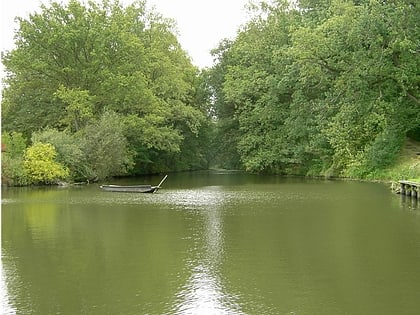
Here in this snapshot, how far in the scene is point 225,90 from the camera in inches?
1809

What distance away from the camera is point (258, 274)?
9102mm

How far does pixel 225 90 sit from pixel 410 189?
998 inches

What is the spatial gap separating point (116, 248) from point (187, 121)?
117 feet

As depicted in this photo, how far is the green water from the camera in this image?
24.7 ft

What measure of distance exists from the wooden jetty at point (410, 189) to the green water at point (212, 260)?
10.7ft

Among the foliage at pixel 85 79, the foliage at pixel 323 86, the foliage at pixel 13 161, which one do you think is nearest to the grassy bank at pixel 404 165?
the foliage at pixel 323 86

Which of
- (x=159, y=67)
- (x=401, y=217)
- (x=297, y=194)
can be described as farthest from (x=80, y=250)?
(x=159, y=67)

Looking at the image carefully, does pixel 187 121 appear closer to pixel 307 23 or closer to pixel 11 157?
pixel 307 23

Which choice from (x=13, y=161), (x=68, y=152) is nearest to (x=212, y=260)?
(x=13, y=161)

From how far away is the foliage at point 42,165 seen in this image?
2966 centimetres

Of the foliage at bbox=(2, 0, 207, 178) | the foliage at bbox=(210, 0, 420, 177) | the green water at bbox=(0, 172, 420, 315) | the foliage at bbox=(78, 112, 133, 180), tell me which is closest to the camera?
the green water at bbox=(0, 172, 420, 315)

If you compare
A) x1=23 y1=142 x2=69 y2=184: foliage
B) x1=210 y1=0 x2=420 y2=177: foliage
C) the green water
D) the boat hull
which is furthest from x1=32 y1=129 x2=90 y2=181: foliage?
x1=210 y1=0 x2=420 y2=177: foliage

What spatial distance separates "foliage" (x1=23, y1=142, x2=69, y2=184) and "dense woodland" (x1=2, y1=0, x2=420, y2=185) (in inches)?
3.2

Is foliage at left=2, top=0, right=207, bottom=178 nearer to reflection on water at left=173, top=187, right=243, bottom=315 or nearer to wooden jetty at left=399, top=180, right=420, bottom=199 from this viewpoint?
wooden jetty at left=399, top=180, right=420, bottom=199
